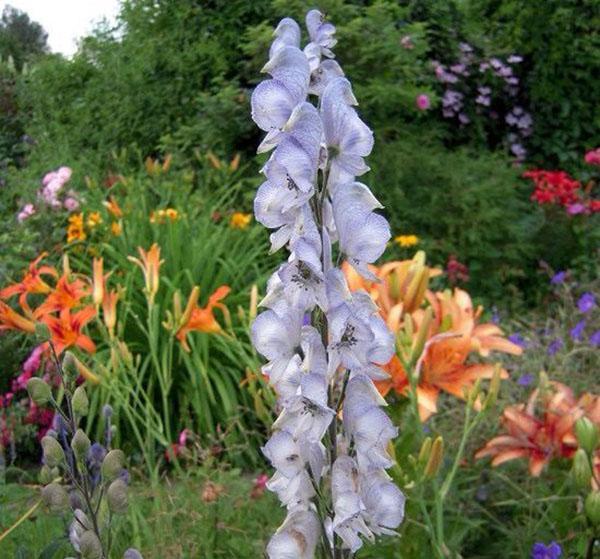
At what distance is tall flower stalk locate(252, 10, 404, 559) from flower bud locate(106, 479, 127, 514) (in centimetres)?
21

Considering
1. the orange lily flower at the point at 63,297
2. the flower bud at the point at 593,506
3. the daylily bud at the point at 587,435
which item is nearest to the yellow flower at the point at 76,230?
the orange lily flower at the point at 63,297

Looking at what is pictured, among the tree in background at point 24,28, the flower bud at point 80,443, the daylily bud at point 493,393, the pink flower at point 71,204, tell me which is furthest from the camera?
the tree in background at point 24,28

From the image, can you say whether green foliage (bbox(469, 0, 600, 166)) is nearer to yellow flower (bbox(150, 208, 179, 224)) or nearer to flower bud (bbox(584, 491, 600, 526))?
yellow flower (bbox(150, 208, 179, 224))

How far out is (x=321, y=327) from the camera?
3.53 ft

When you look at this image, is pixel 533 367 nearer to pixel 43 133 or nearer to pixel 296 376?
pixel 296 376

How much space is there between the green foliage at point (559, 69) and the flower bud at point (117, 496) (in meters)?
7.48

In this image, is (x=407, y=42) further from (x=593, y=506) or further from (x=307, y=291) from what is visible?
(x=307, y=291)

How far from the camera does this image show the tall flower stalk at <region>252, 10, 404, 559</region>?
3.40 ft

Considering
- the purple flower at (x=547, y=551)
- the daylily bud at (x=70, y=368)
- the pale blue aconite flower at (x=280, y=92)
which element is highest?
the pale blue aconite flower at (x=280, y=92)

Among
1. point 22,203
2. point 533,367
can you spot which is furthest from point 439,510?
point 22,203

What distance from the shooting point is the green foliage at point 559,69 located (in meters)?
8.12

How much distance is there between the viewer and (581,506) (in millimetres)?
2000

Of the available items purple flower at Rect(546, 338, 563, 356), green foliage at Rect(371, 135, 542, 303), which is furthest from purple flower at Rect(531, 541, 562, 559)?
green foliage at Rect(371, 135, 542, 303)

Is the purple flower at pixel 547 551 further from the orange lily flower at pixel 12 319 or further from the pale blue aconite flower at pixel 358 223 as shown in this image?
the orange lily flower at pixel 12 319
